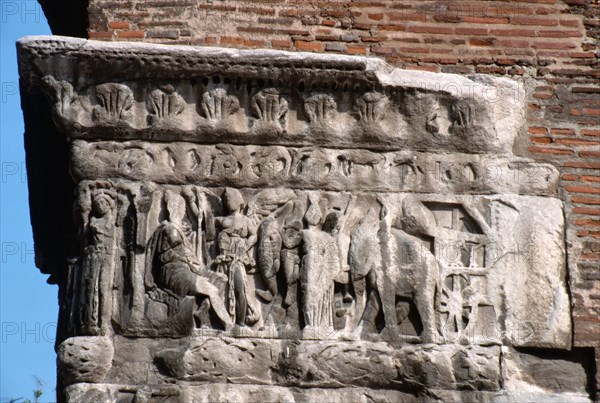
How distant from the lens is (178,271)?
7.50 metres

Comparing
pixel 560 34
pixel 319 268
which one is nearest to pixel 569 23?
pixel 560 34

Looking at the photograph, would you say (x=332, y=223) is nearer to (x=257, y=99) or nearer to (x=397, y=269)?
(x=397, y=269)

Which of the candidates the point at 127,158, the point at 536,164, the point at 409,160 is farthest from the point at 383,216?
the point at 127,158

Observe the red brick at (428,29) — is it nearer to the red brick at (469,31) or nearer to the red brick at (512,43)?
the red brick at (469,31)

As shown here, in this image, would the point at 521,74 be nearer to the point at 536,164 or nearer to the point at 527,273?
the point at 536,164

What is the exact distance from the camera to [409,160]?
7.73 meters

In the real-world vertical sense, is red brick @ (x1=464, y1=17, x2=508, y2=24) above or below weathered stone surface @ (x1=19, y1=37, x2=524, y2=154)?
above

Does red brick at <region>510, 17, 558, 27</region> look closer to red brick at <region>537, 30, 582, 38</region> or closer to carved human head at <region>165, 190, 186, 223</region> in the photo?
red brick at <region>537, 30, 582, 38</region>

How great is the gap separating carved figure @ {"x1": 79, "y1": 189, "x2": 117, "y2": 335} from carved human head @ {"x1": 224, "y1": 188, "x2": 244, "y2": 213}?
559 millimetres

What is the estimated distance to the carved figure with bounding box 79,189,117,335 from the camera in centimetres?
745

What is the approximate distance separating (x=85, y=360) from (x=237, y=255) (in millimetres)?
898

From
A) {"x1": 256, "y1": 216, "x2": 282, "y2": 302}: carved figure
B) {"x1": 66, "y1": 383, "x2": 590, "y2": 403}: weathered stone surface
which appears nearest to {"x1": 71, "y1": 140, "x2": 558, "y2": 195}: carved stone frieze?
{"x1": 256, "y1": 216, "x2": 282, "y2": 302}: carved figure

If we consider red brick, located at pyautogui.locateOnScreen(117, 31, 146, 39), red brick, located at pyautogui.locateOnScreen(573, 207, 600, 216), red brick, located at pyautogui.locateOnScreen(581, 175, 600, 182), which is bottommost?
red brick, located at pyautogui.locateOnScreen(573, 207, 600, 216)

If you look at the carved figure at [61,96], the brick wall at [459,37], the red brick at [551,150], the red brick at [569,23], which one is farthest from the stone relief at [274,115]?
the red brick at [569,23]
